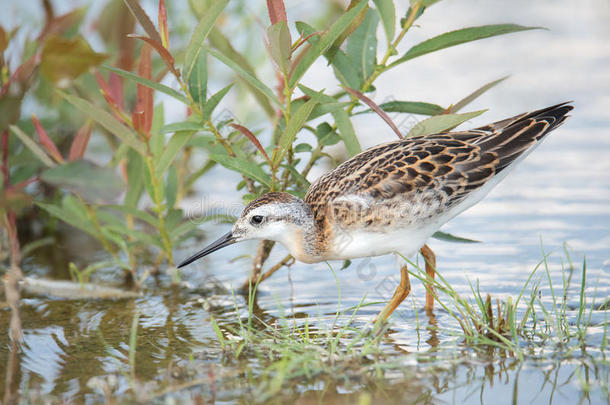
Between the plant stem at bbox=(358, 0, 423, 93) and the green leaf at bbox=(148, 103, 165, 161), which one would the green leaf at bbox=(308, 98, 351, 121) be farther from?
the green leaf at bbox=(148, 103, 165, 161)

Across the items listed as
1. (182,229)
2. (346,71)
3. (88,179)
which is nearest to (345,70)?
(346,71)

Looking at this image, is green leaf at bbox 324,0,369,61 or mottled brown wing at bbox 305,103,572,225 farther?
green leaf at bbox 324,0,369,61

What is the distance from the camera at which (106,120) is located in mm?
5617

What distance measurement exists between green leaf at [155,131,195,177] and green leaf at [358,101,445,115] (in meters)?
1.33

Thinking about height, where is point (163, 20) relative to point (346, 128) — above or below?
above

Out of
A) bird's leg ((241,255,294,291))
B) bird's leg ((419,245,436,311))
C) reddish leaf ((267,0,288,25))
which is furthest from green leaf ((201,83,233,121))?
bird's leg ((419,245,436,311))

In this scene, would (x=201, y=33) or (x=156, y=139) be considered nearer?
(x=201, y=33)

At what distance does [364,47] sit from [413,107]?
23.1 inches

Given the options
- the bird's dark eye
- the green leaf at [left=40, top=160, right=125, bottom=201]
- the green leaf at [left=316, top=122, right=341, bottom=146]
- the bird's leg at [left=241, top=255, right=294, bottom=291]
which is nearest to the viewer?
the green leaf at [left=40, top=160, right=125, bottom=201]

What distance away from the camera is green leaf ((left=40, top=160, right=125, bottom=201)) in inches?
204

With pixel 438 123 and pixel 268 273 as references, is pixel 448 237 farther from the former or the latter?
pixel 268 273

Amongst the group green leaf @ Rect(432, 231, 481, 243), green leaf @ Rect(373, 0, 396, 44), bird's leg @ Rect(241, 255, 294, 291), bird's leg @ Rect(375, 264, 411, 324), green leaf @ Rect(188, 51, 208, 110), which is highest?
green leaf @ Rect(373, 0, 396, 44)

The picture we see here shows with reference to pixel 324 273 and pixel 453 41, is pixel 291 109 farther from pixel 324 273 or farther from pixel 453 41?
pixel 324 273

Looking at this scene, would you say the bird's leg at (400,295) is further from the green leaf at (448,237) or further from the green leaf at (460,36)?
the green leaf at (460,36)
